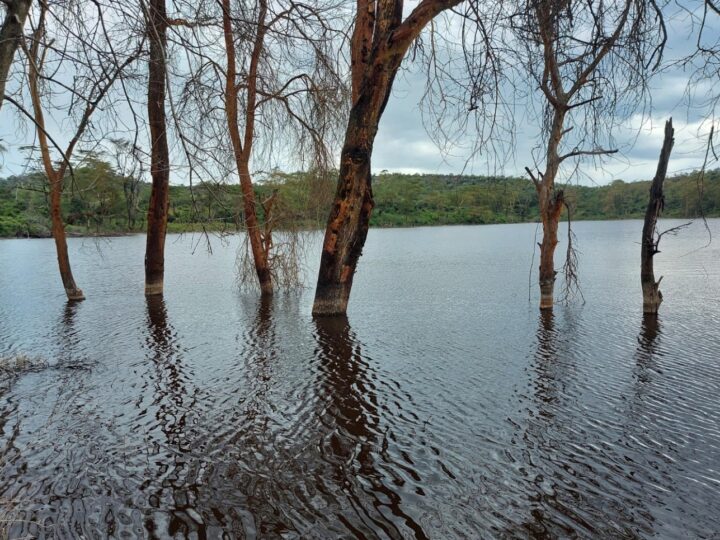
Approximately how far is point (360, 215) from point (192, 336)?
3897mm

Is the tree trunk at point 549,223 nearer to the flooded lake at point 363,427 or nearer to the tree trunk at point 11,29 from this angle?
the flooded lake at point 363,427

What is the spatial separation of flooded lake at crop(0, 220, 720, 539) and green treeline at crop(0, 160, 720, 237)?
6.53 feet

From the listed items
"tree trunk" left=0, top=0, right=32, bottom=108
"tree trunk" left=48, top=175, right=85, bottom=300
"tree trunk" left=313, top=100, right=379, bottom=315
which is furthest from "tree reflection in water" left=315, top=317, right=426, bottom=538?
"tree trunk" left=48, top=175, right=85, bottom=300

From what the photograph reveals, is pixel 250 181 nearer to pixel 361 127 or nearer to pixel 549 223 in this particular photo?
pixel 361 127

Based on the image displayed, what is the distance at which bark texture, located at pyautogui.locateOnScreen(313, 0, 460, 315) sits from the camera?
8.59m

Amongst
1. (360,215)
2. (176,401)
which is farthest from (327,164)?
(176,401)

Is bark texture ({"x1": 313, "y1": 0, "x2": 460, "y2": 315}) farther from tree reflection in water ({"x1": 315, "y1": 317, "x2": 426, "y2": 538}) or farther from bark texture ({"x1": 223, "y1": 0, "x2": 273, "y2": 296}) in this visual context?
tree reflection in water ({"x1": 315, "y1": 317, "x2": 426, "y2": 538})

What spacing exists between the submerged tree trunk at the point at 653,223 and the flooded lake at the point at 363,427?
58cm

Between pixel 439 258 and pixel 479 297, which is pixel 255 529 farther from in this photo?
pixel 439 258

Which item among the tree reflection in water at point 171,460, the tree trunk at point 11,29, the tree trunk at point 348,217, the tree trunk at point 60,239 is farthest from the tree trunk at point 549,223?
the tree trunk at point 60,239

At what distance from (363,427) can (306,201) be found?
8618 millimetres

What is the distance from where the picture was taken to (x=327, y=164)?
12.2 meters

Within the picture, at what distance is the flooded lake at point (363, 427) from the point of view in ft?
11.5

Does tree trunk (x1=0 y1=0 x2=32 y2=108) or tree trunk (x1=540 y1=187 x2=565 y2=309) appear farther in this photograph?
tree trunk (x1=540 y1=187 x2=565 y2=309)
